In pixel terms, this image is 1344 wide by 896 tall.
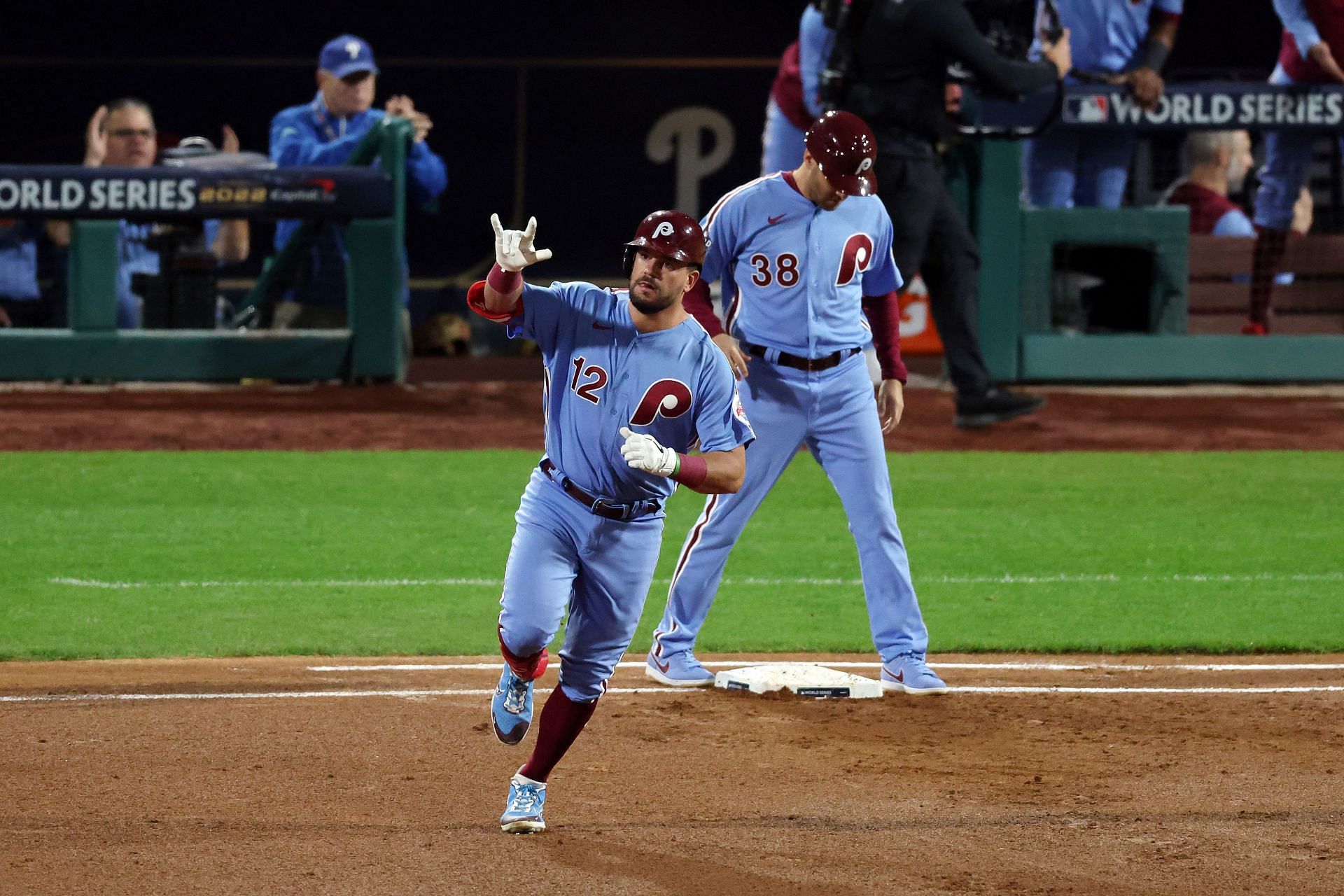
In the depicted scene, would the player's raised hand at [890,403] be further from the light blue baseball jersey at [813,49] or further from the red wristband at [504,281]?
the light blue baseball jersey at [813,49]

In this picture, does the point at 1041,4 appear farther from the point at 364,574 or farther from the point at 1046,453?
the point at 364,574

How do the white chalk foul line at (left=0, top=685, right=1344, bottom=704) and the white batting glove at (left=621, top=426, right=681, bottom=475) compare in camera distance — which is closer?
the white batting glove at (left=621, top=426, right=681, bottom=475)

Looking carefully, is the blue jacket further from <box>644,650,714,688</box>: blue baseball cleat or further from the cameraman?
<box>644,650,714,688</box>: blue baseball cleat

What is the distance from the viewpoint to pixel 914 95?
33.4 feet

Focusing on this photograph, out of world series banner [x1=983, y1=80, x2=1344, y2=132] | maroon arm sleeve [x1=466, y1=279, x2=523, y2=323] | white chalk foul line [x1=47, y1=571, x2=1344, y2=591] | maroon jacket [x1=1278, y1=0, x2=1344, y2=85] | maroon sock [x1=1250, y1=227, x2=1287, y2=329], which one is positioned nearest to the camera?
maroon arm sleeve [x1=466, y1=279, x2=523, y2=323]

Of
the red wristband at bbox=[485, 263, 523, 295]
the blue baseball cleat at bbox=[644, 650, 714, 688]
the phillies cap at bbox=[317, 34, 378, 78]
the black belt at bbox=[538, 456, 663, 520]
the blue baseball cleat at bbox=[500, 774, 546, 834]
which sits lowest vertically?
the blue baseball cleat at bbox=[644, 650, 714, 688]

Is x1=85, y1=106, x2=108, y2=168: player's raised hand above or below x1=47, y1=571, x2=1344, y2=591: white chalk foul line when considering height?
above

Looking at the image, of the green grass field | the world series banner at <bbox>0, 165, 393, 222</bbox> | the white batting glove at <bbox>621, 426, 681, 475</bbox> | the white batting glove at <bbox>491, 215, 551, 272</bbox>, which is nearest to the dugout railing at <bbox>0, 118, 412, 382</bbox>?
the world series banner at <bbox>0, 165, 393, 222</bbox>

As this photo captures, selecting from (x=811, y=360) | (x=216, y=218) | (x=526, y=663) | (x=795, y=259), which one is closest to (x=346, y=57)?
(x=216, y=218)

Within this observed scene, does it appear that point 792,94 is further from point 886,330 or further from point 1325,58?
point 886,330

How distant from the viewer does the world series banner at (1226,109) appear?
13.0 m

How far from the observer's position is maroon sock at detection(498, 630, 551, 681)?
15.7 ft

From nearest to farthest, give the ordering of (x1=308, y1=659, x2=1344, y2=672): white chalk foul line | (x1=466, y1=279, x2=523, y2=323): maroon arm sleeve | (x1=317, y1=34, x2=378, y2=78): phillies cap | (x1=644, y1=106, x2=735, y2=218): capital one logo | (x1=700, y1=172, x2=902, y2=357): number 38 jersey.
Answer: (x1=466, y1=279, x2=523, y2=323): maroon arm sleeve < (x1=700, y1=172, x2=902, y2=357): number 38 jersey < (x1=308, y1=659, x2=1344, y2=672): white chalk foul line < (x1=317, y1=34, x2=378, y2=78): phillies cap < (x1=644, y1=106, x2=735, y2=218): capital one logo

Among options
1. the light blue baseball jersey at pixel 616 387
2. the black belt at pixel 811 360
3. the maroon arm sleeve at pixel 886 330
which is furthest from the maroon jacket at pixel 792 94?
the light blue baseball jersey at pixel 616 387
